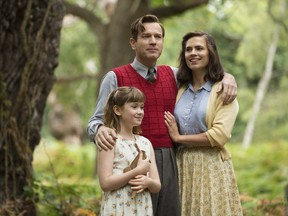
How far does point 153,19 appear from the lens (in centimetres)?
427

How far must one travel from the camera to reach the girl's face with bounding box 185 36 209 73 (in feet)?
14.2

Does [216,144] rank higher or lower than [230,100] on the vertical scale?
lower

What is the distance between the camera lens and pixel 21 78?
6.01m

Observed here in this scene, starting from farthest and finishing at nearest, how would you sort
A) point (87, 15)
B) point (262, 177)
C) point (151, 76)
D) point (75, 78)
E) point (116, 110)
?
1. point (75, 78)
2. point (262, 177)
3. point (87, 15)
4. point (151, 76)
5. point (116, 110)

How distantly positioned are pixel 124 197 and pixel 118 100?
606 mm

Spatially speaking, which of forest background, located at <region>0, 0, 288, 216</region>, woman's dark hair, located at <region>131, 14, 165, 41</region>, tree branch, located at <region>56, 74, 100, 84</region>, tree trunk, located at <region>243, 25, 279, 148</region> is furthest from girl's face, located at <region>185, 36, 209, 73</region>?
tree trunk, located at <region>243, 25, 279, 148</region>

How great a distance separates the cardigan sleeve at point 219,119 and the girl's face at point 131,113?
1.78 feet

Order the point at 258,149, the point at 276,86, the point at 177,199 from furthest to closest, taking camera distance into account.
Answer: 1. the point at 276,86
2. the point at 258,149
3. the point at 177,199

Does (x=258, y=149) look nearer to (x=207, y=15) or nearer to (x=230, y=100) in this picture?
(x=207, y=15)

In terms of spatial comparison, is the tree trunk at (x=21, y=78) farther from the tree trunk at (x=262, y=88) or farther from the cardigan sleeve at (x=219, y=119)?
the tree trunk at (x=262, y=88)

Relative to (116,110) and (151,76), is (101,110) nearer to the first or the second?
(116,110)

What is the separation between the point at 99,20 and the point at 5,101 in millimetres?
7592

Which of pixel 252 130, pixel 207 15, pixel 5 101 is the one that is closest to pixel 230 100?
pixel 5 101

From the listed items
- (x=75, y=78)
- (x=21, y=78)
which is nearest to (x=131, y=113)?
(x=21, y=78)
